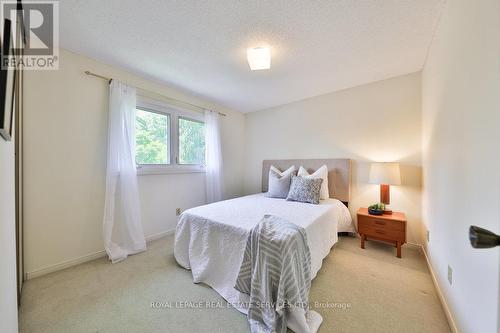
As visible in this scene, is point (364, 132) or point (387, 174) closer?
point (387, 174)

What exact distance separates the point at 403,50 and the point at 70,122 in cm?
370

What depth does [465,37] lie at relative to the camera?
1.19 m

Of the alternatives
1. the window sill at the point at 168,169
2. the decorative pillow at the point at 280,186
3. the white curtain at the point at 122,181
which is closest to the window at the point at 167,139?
the window sill at the point at 168,169

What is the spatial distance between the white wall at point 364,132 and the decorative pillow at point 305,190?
29.6 inches

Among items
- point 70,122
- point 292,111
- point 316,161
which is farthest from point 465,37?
point 70,122

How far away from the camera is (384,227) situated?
2.36m

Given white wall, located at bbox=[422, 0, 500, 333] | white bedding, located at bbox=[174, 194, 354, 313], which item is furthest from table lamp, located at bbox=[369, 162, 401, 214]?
white bedding, located at bbox=[174, 194, 354, 313]

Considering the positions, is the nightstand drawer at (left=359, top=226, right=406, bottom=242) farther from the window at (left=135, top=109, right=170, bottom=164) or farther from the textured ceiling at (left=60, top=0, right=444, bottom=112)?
the window at (left=135, top=109, right=170, bottom=164)

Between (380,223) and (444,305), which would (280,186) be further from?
(444,305)

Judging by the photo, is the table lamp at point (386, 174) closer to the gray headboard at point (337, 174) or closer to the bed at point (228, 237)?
the gray headboard at point (337, 174)

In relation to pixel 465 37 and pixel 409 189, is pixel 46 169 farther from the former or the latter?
pixel 409 189

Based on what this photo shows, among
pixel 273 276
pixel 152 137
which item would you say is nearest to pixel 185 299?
pixel 273 276

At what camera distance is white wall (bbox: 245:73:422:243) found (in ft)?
8.48

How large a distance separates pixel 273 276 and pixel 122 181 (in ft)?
6.93
